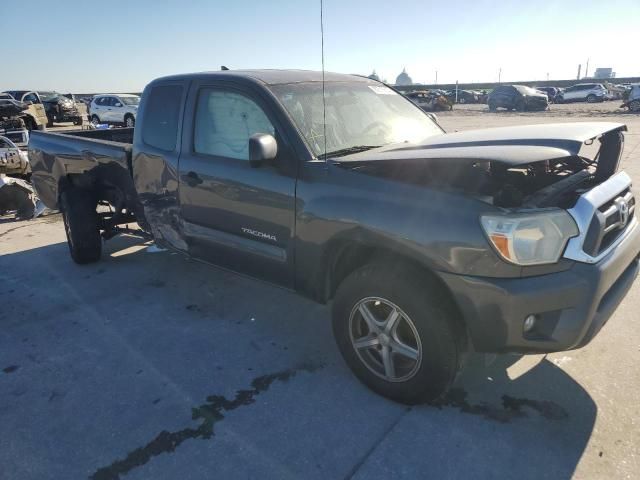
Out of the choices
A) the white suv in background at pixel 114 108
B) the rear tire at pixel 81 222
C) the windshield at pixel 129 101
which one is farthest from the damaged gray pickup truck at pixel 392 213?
the windshield at pixel 129 101

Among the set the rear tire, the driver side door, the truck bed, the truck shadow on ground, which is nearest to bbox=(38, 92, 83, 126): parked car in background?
the truck bed

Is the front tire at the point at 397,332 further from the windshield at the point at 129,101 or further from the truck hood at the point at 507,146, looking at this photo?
the windshield at the point at 129,101

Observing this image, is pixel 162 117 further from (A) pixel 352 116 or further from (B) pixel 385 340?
(B) pixel 385 340

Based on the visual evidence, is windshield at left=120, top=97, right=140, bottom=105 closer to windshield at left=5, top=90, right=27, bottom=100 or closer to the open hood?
windshield at left=5, top=90, right=27, bottom=100

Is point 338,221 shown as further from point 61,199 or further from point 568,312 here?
point 61,199

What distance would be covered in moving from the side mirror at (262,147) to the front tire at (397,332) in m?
0.87

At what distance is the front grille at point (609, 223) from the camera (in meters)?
2.31

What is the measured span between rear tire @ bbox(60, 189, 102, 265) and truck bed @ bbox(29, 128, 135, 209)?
0.17 m

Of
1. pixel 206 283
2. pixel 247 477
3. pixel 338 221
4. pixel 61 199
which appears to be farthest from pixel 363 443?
pixel 61 199

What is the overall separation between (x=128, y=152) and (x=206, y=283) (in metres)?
1.41

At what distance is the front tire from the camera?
2.51 m

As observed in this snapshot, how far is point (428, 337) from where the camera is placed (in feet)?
8.24

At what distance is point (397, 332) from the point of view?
274cm

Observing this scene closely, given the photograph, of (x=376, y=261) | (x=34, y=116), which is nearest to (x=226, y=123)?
(x=376, y=261)
